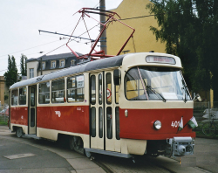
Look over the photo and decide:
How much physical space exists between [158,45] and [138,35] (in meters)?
2.61

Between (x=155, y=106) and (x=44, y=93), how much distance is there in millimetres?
5909

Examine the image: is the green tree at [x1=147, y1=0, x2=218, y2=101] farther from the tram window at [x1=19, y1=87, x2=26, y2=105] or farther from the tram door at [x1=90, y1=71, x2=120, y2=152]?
the tram door at [x1=90, y1=71, x2=120, y2=152]

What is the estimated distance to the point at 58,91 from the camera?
34.5ft

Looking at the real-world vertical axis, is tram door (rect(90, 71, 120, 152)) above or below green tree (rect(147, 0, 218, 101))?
below

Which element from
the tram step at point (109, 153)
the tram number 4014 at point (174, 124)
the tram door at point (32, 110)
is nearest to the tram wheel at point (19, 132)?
the tram door at point (32, 110)

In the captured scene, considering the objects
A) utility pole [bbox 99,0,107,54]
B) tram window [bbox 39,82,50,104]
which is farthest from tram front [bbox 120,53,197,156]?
utility pole [bbox 99,0,107,54]

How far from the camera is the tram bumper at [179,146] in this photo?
263 inches

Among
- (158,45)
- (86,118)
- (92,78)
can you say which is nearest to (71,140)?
(86,118)

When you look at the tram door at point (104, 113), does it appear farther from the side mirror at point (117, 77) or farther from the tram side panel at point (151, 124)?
the tram side panel at point (151, 124)

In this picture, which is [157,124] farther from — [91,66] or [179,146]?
[91,66]

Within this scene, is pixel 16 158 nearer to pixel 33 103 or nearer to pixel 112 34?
pixel 33 103

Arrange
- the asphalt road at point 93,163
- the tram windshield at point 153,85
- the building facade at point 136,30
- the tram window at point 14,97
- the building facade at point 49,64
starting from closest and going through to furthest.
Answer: the tram windshield at point 153,85, the asphalt road at point 93,163, the tram window at point 14,97, the building facade at point 136,30, the building facade at point 49,64

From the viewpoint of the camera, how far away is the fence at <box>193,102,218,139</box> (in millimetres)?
14879

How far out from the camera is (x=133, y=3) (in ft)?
107
